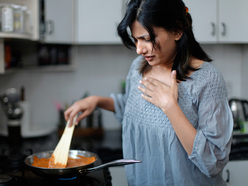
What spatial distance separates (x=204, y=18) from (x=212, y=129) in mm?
719

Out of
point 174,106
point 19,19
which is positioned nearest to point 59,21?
point 19,19

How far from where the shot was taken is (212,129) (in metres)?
0.99

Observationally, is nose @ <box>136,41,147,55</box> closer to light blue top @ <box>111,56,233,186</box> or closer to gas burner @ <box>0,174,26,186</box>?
light blue top @ <box>111,56,233,186</box>

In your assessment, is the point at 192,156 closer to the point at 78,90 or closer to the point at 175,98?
the point at 175,98

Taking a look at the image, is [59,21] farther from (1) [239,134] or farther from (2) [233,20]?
(1) [239,134]

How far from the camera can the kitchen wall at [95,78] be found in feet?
7.55

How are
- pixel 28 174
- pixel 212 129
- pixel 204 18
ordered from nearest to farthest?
1. pixel 212 129
2. pixel 28 174
3. pixel 204 18

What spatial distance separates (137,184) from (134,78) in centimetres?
41

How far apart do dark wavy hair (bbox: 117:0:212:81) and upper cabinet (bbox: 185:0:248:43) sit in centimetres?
26

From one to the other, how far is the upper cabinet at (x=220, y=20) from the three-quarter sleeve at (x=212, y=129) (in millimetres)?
403

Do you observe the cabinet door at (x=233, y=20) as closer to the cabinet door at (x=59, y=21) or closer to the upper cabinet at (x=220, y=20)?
the upper cabinet at (x=220, y=20)

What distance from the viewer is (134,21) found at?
1.03 meters

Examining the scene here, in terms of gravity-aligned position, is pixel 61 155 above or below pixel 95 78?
below

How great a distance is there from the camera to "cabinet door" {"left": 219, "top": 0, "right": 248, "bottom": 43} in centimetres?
152
